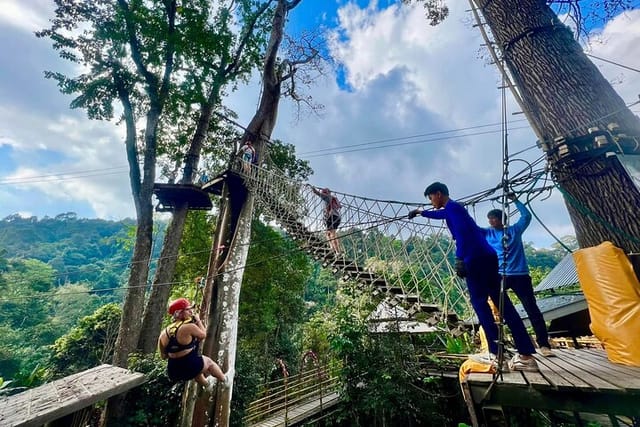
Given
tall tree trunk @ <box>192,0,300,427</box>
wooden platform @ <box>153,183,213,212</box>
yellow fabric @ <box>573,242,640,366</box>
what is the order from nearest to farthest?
yellow fabric @ <box>573,242,640,366</box>, tall tree trunk @ <box>192,0,300,427</box>, wooden platform @ <box>153,183,213,212</box>

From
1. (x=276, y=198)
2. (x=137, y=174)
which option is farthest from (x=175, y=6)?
(x=276, y=198)

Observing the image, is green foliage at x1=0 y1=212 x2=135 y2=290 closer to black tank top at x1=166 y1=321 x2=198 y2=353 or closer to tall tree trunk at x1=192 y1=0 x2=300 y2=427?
tall tree trunk at x1=192 y1=0 x2=300 y2=427

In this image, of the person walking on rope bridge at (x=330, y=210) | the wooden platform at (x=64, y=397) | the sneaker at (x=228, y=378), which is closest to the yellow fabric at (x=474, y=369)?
the wooden platform at (x=64, y=397)

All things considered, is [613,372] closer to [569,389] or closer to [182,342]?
[569,389]

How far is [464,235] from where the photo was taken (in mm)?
1742

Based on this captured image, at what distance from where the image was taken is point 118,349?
13.3ft

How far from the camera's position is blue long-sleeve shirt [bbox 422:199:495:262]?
5.56ft

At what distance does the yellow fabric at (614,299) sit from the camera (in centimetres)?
136

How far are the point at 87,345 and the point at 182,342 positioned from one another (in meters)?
8.24

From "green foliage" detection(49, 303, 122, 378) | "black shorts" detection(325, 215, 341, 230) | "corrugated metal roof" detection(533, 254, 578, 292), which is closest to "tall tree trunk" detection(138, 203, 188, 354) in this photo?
"black shorts" detection(325, 215, 341, 230)

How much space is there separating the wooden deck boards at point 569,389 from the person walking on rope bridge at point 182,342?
1.90 meters

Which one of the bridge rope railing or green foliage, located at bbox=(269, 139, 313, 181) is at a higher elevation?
green foliage, located at bbox=(269, 139, 313, 181)

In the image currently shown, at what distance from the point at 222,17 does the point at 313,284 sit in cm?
1729

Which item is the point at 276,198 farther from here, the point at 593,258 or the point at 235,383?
the point at 593,258
